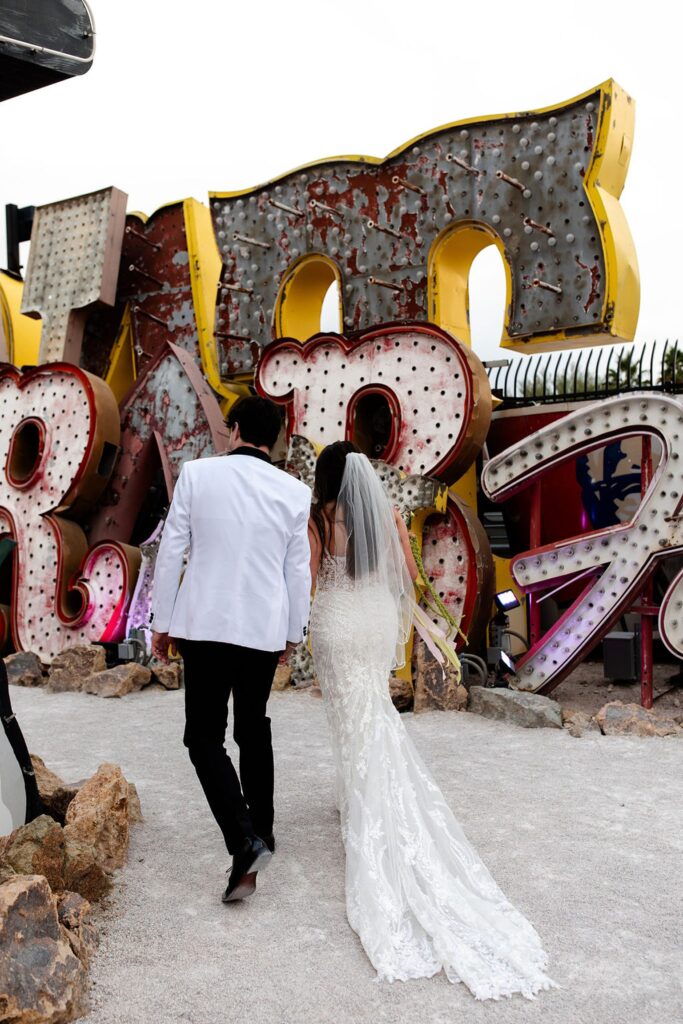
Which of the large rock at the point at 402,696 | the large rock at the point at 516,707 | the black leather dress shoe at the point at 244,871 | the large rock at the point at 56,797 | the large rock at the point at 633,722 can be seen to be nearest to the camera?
the black leather dress shoe at the point at 244,871

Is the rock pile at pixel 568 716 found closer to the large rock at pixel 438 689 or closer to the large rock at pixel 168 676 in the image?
the large rock at pixel 438 689

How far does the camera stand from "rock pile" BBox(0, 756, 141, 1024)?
8.87 ft

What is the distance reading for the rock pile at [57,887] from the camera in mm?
2703

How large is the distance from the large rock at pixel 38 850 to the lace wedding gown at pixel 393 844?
105 cm

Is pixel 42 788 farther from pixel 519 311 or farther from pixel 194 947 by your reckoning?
pixel 519 311

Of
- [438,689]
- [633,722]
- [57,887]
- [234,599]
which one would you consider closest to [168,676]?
[438,689]

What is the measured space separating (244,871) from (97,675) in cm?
502

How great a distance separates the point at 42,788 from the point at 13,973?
5.03 ft

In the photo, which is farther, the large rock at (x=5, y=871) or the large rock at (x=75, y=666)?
the large rock at (x=75, y=666)

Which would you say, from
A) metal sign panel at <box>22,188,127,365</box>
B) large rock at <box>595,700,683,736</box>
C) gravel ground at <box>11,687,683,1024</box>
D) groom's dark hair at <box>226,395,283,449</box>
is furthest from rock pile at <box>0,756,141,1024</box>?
metal sign panel at <box>22,188,127,365</box>

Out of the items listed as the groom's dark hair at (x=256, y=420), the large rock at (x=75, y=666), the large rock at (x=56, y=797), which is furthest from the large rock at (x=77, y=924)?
the large rock at (x=75, y=666)

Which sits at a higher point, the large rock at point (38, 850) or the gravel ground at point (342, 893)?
the large rock at point (38, 850)

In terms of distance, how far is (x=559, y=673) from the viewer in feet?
23.5

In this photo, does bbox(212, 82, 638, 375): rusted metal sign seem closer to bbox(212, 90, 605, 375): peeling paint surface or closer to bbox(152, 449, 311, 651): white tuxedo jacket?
bbox(212, 90, 605, 375): peeling paint surface
